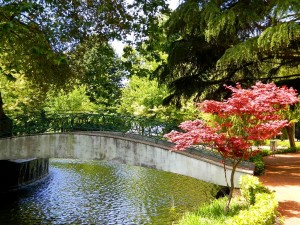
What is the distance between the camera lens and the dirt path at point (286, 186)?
859cm

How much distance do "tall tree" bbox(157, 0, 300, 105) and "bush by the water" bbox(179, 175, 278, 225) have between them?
4722mm

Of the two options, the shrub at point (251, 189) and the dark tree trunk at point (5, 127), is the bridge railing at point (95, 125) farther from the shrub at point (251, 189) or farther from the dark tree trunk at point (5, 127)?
the shrub at point (251, 189)

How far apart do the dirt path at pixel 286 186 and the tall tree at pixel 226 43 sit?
397 centimetres

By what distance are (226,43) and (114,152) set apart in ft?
22.6

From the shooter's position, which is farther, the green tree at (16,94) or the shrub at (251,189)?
the green tree at (16,94)

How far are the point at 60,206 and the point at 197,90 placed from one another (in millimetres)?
8532

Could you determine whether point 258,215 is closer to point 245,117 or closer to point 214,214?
point 214,214

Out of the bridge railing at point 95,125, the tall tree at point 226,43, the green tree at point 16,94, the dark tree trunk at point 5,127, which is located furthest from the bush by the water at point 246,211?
the green tree at point 16,94

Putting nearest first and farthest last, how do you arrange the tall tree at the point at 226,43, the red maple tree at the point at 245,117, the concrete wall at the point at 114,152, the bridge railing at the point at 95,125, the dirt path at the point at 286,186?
the red maple tree at the point at 245,117 → the dirt path at the point at 286,186 → the tall tree at the point at 226,43 → the concrete wall at the point at 114,152 → the bridge railing at the point at 95,125

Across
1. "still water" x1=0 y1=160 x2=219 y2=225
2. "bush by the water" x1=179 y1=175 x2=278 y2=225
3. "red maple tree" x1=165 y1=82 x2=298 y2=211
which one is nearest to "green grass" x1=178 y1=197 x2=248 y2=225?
"bush by the water" x1=179 y1=175 x2=278 y2=225

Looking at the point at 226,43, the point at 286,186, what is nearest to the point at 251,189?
the point at 286,186

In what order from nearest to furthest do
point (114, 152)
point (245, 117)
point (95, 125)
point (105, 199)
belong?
1. point (245, 117)
2. point (114, 152)
3. point (95, 125)
4. point (105, 199)

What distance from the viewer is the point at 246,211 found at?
7.17 metres

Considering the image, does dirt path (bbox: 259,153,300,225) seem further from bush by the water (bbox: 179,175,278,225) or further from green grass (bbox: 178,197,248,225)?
green grass (bbox: 178,197,248,225)
